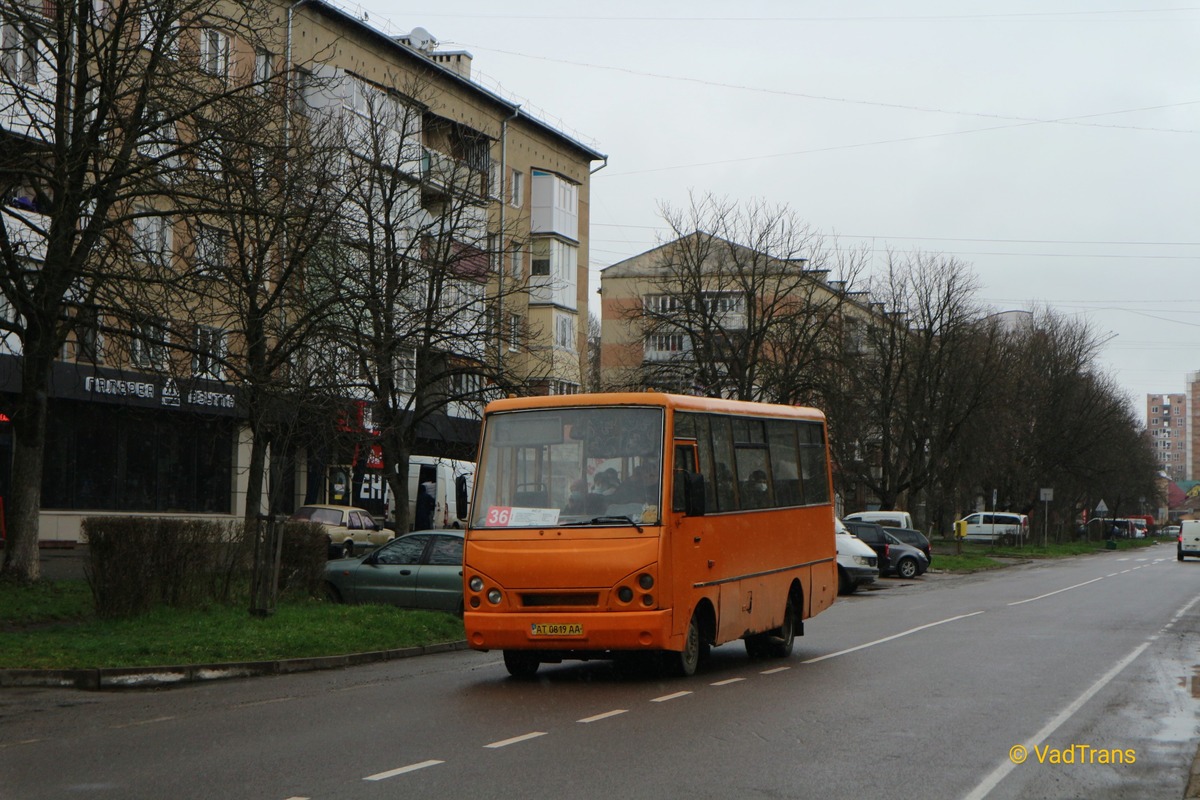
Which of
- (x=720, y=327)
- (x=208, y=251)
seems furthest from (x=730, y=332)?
(x=208, y=251)

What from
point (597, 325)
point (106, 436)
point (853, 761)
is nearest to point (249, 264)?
point (106, 436)

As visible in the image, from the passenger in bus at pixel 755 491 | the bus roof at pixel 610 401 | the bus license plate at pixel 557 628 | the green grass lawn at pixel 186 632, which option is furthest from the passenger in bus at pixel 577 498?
the green grass lawn at pixel 186 632

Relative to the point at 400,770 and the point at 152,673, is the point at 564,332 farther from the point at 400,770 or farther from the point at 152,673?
the point at 400,770

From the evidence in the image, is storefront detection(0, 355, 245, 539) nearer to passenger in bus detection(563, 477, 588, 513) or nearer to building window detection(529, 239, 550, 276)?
building window detection(529, 239, 550, 276)

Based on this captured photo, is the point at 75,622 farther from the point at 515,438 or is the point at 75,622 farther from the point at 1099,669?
the point at 1099,669

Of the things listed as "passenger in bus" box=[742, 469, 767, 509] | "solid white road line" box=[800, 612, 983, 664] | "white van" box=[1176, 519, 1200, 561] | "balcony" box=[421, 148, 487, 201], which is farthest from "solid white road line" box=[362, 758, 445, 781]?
"white van" box=[1176, 519, 1200, 561]

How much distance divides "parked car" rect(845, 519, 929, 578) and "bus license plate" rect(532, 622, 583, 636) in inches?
1175

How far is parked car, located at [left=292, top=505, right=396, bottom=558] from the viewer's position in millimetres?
37031

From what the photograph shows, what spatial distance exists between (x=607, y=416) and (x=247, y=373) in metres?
8.27

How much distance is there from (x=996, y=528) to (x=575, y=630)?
6976cm

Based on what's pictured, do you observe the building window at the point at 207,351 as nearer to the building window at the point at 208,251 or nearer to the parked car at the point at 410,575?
the building window at the point at 208,251

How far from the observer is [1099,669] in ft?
49.1

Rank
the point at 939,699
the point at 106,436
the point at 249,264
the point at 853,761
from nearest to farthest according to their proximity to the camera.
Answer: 1. the point at 853,761
2. the point at 939,699
3. the point at 249,264
4. the point at 106,436
